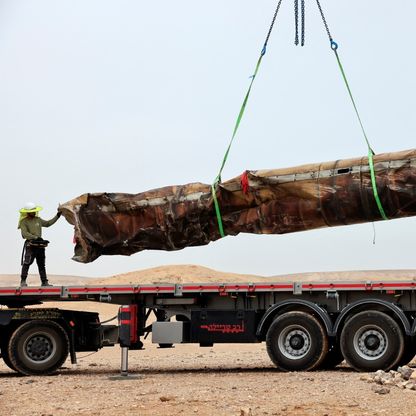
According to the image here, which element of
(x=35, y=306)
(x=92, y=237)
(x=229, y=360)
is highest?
(x=92, y=237)

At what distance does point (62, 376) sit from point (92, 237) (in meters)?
2.76

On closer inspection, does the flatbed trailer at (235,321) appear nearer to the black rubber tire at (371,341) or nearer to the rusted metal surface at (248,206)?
the black rubber tire at (371,341)

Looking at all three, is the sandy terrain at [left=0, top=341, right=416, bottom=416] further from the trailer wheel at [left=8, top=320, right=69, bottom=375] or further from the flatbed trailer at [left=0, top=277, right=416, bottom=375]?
the flatbed trailer at [left=0, top=277, right=416, bottom=375]

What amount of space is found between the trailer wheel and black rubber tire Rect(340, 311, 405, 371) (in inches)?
212

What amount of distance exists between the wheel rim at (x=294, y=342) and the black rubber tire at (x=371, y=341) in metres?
0.72

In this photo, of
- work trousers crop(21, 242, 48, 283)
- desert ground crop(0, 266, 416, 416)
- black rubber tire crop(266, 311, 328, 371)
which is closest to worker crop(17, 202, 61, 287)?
work trousers crop(21, 242, 48, 283)

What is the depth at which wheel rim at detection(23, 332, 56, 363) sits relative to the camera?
1750 cm

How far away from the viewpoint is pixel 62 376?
17.4 meters

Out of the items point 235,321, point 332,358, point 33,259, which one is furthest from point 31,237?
point 332,358

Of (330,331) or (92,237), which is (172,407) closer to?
(330,331)

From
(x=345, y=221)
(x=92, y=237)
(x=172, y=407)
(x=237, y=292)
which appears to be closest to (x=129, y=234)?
(x=92, y=237)

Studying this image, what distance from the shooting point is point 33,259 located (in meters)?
18.7

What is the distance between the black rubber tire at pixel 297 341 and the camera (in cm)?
1642

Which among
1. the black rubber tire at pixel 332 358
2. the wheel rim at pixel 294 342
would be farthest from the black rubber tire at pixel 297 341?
the black rubber tire at pixel 332 358
